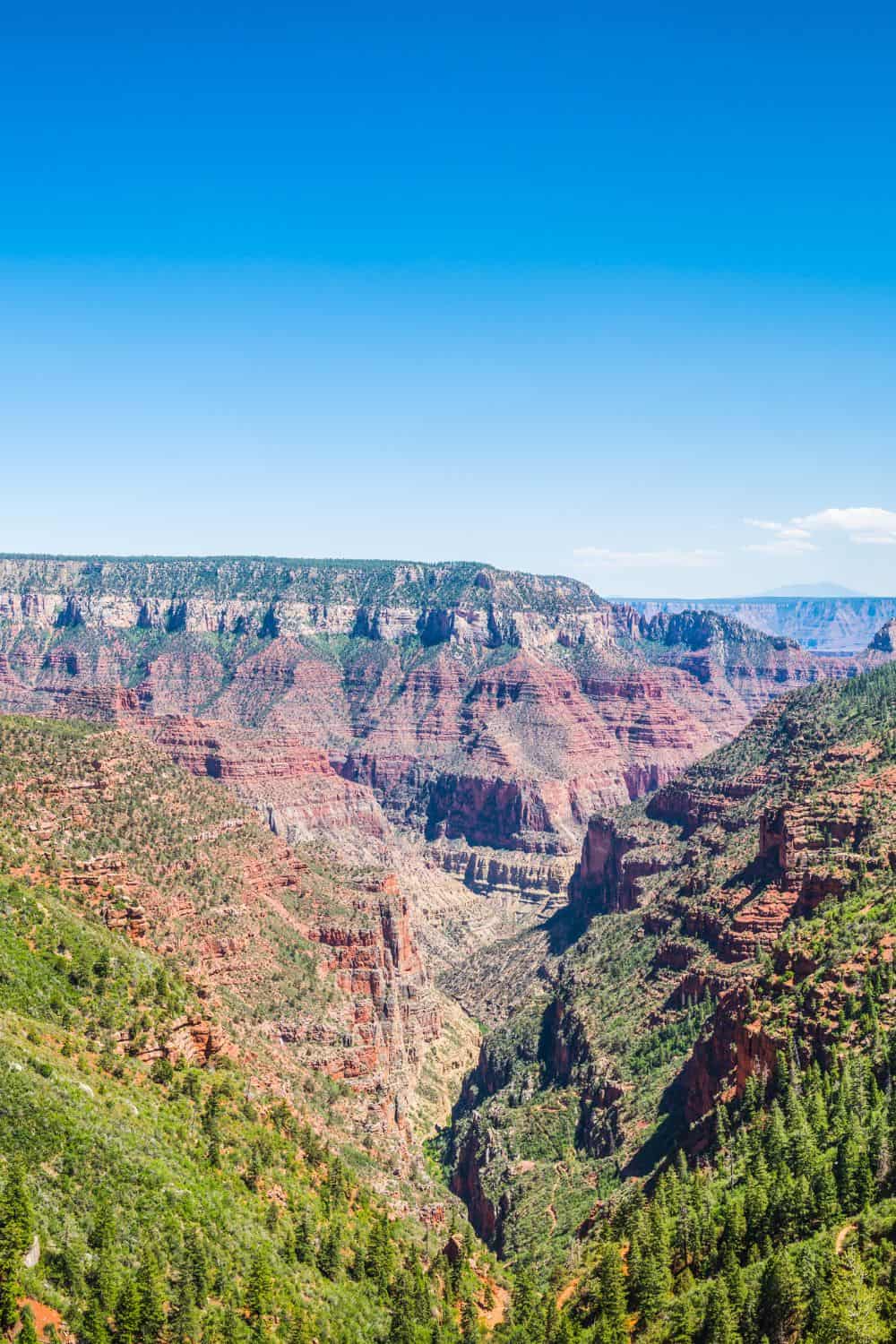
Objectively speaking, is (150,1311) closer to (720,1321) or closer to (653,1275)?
(720,1321)

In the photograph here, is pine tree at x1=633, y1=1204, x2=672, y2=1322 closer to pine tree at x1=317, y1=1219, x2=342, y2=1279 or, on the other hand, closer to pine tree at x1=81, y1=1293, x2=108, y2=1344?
pine tree at x1=317, y1=1219, x2=342, y2=1279

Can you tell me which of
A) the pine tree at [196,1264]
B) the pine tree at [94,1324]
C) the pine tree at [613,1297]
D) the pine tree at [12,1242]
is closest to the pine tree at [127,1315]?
the pine tree at [94,1324]

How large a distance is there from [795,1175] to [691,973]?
40.3 metres

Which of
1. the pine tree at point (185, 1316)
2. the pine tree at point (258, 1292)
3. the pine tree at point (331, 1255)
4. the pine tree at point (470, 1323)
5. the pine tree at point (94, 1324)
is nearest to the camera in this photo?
the pine tree at point (94, 1324)

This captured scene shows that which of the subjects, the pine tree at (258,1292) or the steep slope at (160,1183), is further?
the pine tree at (258,1292)

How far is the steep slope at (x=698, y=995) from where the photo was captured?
77375 mm

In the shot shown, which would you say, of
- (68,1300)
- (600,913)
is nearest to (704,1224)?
(68,1300)

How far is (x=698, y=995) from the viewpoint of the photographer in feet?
326

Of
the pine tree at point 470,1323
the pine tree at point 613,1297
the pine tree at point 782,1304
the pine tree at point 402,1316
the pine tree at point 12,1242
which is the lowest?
the pine tree at point 470,1323

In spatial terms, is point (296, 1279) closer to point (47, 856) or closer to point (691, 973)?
point (47, 856)

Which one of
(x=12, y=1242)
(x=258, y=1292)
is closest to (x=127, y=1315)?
(x=12, y=1242)

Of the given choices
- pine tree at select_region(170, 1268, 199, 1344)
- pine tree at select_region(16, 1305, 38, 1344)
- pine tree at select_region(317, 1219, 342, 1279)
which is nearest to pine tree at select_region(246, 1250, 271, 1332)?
pine tree at select_region(170, 1268, 199, 1344)

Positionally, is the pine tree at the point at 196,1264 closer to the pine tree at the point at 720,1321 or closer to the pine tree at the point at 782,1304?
the pine tree at the point at 720,1321

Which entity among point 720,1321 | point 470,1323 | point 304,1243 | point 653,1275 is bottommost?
point 470,1323
